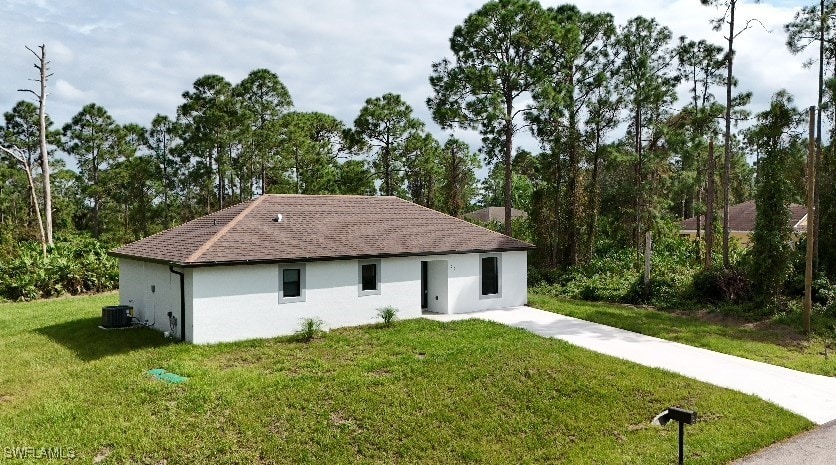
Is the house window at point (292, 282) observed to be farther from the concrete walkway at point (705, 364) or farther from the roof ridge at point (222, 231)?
the concrete walkway at point (705, 364)

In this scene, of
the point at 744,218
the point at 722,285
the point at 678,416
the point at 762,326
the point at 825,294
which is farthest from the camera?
the point at 744,218

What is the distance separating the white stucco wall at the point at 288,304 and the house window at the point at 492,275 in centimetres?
15

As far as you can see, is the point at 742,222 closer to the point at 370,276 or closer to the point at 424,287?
the point at 424,287

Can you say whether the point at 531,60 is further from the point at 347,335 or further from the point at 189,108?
the point at 189,108

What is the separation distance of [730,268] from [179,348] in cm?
1763

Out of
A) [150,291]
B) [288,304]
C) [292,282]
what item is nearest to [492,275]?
[292,282]

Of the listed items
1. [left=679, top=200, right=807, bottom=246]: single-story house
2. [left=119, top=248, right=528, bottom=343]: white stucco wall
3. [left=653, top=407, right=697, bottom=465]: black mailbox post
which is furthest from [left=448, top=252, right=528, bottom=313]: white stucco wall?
[left=679, top=200, right=807, bottom=246]: single-story house

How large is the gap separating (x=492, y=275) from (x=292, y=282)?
7.21 m

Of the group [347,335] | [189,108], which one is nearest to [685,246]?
[347,335]

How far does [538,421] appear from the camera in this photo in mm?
8891

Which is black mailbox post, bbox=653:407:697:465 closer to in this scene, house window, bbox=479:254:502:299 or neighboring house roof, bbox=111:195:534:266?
neighboring house roof, bbox=111:195:534:266

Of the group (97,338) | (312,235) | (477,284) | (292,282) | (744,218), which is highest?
(744,218)

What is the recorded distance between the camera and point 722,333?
15.0m

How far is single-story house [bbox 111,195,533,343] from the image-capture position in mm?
13336
